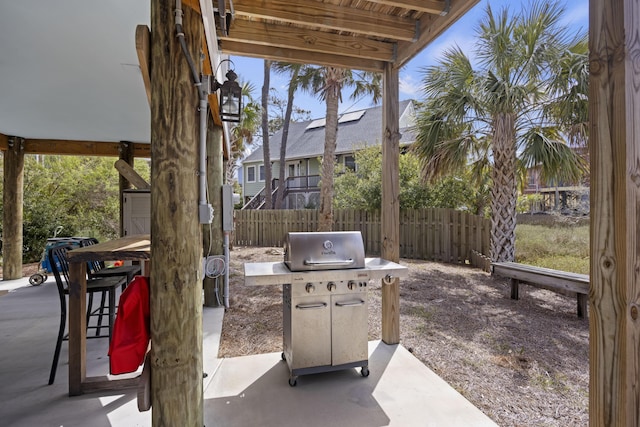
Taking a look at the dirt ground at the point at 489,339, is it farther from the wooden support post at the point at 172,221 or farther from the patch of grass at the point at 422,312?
the wooden support post at the point at 172,221

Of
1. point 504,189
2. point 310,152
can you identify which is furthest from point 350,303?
point 310,152

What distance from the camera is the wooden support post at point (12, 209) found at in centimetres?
679

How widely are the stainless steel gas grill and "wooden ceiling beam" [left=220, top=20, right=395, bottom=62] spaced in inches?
70.8

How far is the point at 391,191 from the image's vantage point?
11.5 feet

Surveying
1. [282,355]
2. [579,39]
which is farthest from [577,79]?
[282,355]

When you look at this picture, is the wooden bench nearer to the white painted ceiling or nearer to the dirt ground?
the dirt ground

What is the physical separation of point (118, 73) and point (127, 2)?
5.26ft

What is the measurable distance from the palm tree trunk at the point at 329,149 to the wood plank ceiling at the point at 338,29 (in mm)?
4787

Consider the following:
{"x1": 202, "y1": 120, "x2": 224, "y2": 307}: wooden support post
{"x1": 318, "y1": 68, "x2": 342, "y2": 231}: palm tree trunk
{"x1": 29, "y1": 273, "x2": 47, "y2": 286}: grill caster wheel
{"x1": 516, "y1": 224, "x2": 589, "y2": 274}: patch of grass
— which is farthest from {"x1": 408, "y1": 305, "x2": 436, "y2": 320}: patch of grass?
{"x1": 29, "y1": 273, "x2": 47, "y2": 286}: grill caster wheel

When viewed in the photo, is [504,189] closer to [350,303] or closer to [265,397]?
[350,303]

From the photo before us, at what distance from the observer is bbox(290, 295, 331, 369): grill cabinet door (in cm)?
267

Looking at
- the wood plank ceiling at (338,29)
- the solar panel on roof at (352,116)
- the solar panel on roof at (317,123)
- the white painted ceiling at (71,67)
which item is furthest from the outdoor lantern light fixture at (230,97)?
the solar panel on roof at (317,123)

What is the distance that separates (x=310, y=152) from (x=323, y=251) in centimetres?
1571

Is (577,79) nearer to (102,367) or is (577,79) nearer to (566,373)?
(566,373)
